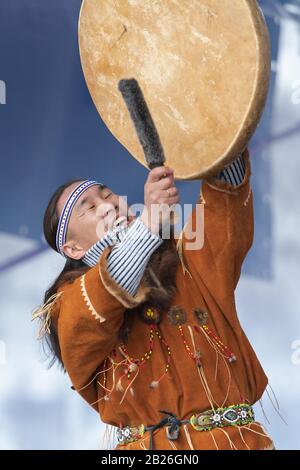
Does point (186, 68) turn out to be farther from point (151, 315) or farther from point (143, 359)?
point (143, 359)

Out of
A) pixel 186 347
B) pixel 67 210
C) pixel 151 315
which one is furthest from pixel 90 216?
pixel 186 347

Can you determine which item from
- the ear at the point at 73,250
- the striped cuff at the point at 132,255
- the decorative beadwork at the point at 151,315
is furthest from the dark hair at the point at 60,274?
the striped cuff at the point at 132,255

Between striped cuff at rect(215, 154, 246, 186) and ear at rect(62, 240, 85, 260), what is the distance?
0.49 meters

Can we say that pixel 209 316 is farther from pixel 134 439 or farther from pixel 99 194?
pixel 99 194

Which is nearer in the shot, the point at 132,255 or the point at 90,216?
the point at 132,255

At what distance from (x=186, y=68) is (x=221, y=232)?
15.9 inches

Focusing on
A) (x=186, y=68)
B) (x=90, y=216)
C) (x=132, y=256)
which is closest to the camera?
(x=132, y=256)

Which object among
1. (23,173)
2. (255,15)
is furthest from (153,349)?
(23,173)

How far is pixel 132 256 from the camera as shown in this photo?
5.73 ft

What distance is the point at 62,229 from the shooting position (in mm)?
2217

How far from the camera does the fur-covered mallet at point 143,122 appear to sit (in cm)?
180
